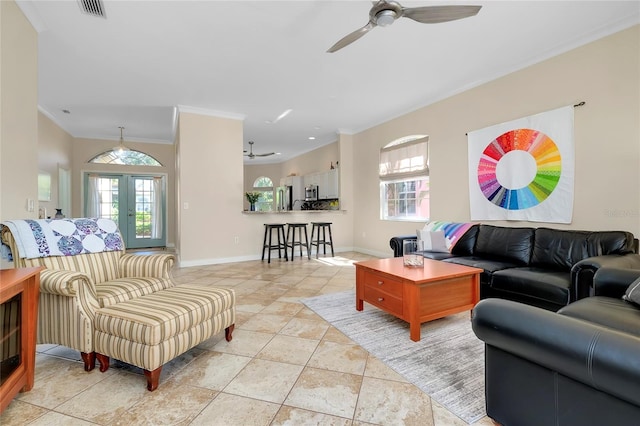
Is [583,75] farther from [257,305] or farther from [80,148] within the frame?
[80,148]

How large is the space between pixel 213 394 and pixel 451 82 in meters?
→ 4.54

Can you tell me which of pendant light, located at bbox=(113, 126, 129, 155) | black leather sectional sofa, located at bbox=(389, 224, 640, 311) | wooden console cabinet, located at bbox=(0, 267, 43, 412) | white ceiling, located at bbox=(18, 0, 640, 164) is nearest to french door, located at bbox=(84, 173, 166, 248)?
pendant light, located at bbox=(113, 126, 129, 155)

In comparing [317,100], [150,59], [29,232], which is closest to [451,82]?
[317,100]

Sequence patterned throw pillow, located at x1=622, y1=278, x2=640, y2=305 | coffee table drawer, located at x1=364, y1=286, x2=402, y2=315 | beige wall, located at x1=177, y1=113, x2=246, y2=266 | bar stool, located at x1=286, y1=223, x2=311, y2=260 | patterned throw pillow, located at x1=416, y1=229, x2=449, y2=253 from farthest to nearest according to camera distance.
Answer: bar stool, located at x1=286, y1=223, x2=311, y2=260 < beige wall, located at x1=177, y1=113, x2=246, y2=266 < patterned throw pillow, located at x1=416, y1=229, x2=449, y2=253 < coffee table drawer, located at x1=364, y1=286, x2=402, y2=315 < patterned throw pillow, located at x1=622, y1=278, x2=640, y2=305

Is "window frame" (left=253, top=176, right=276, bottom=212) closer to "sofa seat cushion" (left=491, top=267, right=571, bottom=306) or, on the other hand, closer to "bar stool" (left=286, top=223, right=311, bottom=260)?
"bar stool" (left=286, top=223, right=311, bottom=260)

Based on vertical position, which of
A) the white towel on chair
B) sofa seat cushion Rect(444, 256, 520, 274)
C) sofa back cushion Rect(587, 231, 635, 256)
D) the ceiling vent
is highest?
the ceiling vent

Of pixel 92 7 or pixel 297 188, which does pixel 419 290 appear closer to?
pixel 92 7

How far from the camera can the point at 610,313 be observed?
1577 millimetres

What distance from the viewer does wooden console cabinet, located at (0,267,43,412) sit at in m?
1.46

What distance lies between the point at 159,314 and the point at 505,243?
3.46 metres

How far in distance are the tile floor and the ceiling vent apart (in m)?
2.82

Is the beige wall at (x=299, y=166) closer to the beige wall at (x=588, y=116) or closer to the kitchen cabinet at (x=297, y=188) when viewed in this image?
the kitchen cabinet at (x=297, y=188)

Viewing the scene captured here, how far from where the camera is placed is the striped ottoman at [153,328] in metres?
1.67

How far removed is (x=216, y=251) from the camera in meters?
5.61
